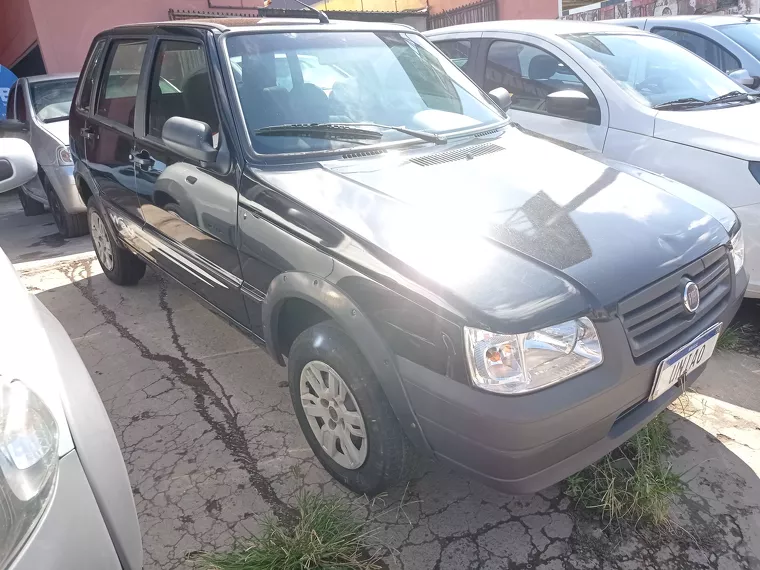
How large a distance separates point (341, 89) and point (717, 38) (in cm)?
488

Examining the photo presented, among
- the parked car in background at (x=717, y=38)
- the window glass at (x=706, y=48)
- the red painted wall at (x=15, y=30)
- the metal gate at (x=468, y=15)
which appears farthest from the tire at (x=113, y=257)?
the metal gate at (x=468, y=15)

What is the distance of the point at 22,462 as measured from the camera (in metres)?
1.22

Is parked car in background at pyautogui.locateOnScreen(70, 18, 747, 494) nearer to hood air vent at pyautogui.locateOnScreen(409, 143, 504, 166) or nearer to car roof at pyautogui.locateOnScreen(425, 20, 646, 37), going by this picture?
hood air vent at pyautogui.locateOnScreen(409, 143, 504, 166)

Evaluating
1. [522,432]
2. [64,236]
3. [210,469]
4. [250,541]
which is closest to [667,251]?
[522,432]

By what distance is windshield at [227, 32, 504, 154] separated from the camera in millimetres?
2668

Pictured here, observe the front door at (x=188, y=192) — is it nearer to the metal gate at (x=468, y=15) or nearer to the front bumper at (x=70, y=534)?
→ the front bumper at (x=70, y=534)

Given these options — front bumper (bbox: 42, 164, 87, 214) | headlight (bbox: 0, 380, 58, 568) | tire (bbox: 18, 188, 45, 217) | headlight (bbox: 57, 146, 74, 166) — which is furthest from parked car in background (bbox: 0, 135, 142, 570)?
tire (bbox: 18, 188, 45, 217)

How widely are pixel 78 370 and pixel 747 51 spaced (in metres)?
6.67

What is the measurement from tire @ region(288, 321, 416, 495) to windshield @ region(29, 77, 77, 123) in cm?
533

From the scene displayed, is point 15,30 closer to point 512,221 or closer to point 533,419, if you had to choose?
point 512,221

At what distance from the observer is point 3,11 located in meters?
11.3

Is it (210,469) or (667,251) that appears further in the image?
(210,469)

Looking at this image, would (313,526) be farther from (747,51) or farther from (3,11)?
(3,11)

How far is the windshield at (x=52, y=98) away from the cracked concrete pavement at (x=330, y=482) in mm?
3768
